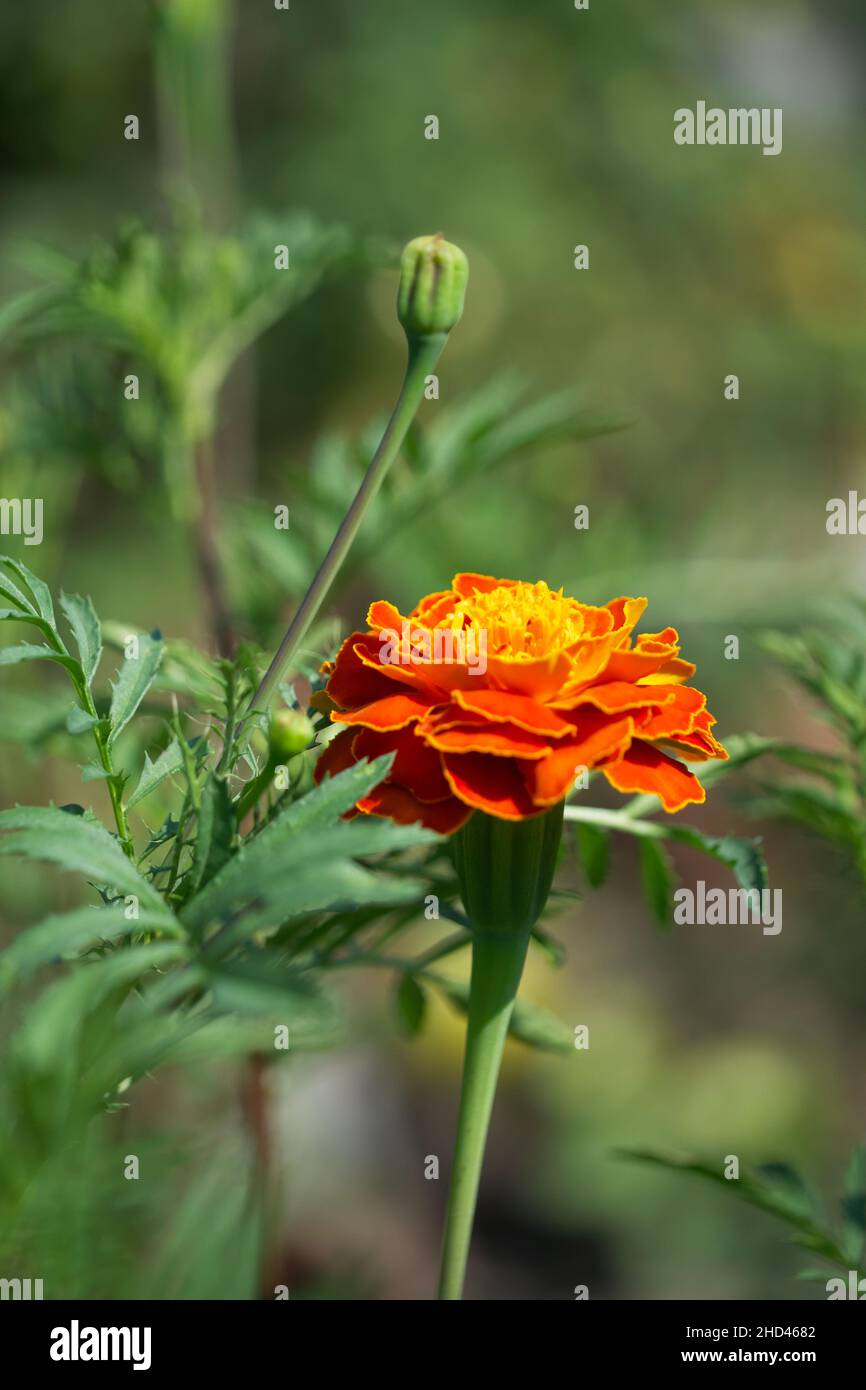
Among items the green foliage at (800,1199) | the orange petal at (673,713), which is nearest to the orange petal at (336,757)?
the orange petal at (673,713)

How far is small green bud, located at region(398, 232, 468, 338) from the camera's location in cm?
47

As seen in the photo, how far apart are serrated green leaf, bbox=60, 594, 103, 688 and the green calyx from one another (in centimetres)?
14

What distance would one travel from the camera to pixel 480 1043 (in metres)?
0.47

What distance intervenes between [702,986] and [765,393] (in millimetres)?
789

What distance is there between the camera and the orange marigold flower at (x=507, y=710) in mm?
422

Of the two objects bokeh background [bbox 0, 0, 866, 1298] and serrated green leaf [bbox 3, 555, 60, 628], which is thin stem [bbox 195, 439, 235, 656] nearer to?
serrated green leaf [bbox 3, 555, 60, 628]

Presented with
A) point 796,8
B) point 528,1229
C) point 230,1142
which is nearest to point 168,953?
point 230,1142

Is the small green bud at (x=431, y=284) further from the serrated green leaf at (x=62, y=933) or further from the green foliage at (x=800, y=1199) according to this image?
the green foliage at (x=800, y=1199)

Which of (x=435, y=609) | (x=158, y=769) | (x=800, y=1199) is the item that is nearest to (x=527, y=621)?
(x=435, y=609)

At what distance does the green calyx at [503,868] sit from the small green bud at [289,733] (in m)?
0.07

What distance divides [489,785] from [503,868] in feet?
0.14

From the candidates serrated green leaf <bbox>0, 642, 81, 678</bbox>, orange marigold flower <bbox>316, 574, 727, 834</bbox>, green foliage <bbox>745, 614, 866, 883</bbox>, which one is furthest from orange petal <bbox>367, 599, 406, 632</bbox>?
green foliage <bbox>745, 614, 866, 883</bbox>

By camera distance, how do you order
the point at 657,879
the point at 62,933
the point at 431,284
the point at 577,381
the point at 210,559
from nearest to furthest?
1. the point at 62,933
2. the point at 431,284
3. the point at 657,879
4. the point at 210,559
5. the point at 577,381

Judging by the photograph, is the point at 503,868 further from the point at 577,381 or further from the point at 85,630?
the point at 577,381
